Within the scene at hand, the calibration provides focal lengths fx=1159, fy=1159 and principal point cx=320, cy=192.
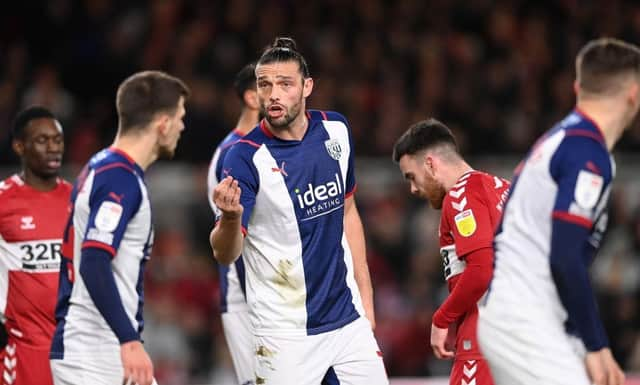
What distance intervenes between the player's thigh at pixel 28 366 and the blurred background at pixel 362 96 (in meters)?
4.32

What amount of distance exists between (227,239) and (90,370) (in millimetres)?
939

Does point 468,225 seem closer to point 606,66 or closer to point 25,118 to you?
point 606,66

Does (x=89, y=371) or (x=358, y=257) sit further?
(x=358, y=257)

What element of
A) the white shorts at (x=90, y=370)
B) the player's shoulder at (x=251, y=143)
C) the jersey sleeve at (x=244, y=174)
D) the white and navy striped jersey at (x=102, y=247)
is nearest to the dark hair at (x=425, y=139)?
the player's shoulder at (x=251, y=143)

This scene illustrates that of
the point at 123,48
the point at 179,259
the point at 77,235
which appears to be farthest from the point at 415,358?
the point at 77,235

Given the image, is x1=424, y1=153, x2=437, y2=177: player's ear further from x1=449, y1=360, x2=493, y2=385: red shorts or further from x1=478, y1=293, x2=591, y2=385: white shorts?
x1=478, y1=293, x2=591, y2=385: white shorts

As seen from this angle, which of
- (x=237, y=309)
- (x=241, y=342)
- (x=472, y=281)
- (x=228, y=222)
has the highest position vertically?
(x=228, y=222)

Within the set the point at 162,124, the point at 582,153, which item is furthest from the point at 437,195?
the point at 582,153

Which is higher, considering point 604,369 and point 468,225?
point 468,225

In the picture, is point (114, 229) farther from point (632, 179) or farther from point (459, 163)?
point (632, 179)

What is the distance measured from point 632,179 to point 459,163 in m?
6.07

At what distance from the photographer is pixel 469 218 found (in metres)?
5.71

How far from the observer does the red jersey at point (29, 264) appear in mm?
6566

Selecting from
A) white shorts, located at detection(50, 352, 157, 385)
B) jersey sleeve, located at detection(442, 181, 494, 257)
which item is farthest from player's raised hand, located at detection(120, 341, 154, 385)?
jersey sleeve, located at detection(442, 181, 494, 257)
